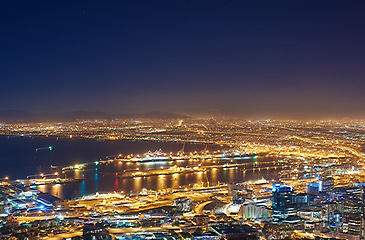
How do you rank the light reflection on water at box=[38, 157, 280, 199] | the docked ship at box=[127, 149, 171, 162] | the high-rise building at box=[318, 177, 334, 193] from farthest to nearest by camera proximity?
the docked ship at box=[127, 149, 171, 162] < the light reflection on water at box=[38, 157, 280, 199] < the high-rise building at box=[318, 177, 334, 193]

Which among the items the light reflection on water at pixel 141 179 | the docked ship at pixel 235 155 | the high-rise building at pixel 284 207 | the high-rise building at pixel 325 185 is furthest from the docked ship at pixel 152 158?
the high-rise building at pixel 284 207

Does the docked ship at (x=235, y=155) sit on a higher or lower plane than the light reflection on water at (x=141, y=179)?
higher

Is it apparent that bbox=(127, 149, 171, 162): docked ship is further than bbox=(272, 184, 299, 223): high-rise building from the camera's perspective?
Yes

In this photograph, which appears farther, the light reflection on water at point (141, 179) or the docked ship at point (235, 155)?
the docked ship at point (235, 155)

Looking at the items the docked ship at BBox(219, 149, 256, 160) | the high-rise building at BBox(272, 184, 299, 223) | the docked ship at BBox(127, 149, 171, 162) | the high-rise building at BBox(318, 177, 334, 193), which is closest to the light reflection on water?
the docked ship at BBox(127, 149, 171, 162)

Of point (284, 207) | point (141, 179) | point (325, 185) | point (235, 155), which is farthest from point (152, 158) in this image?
point (284, 207)

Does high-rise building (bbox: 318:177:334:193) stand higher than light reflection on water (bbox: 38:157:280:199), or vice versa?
high-rise building (bbox: 318:177:334:193)

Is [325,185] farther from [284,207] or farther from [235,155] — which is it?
[235,155]

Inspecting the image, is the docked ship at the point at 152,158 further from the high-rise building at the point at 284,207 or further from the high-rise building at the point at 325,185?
the high-rise building at the point at 284,207

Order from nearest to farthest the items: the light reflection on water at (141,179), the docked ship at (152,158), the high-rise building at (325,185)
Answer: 1. the high-rise building at (325,185)
2. the light reflection on water at (141,179)
3. the docked ship at (152,158)

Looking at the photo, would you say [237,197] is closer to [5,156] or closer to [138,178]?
[138,178]

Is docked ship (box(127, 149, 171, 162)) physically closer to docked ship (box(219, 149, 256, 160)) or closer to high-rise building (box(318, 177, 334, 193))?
docked ship (box(219, 149, 256, 160))
